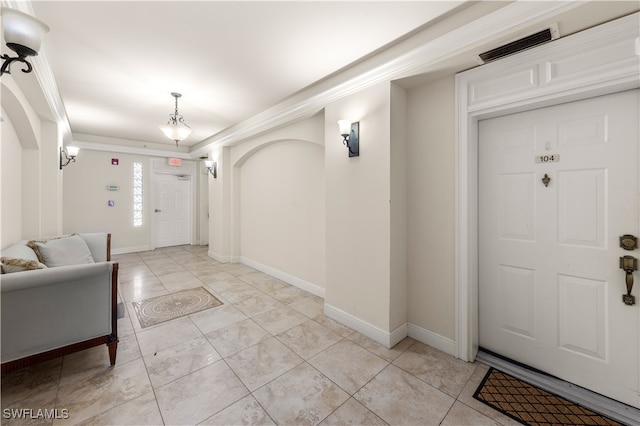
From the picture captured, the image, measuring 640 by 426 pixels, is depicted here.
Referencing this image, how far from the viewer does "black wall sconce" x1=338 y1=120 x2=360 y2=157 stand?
2584mm

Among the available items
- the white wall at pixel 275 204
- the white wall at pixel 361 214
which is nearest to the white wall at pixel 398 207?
the white wall at pixel 361 214

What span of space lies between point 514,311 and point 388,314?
3.44ft

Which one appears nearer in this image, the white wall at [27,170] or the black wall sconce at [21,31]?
the black wall sconce at [21,31]

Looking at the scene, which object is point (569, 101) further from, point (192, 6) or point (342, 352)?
point (192, 6)

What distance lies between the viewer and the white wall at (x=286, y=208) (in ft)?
12.1

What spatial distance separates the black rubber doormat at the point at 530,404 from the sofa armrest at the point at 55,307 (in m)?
2.95

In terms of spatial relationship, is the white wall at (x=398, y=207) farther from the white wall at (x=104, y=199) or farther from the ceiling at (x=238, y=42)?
the white wall at (x=104, y=199)

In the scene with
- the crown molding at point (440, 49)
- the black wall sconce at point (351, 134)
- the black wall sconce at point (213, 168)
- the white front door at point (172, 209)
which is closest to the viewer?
the crown molding at point (440, 49)

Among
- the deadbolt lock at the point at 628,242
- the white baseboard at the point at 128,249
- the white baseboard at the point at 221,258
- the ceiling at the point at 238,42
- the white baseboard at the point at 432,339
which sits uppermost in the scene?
the ceiling at the point at 238,42

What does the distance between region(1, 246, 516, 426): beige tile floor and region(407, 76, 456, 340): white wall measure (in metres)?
0.40

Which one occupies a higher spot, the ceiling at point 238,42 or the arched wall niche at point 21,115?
the ceiling at point 238,42

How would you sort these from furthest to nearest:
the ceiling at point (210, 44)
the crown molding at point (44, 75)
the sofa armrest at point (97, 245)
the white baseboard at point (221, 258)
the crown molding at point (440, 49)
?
1. the white baseboard at point (221, 258)
2. the sofa armrest at point (97, 245)
3. the ceiling at point (210, 44)
4. the crown molding at point (44, 75)
5. the crown molding at point (440, 49)

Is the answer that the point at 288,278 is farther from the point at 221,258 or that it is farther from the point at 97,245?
the point at 97,245

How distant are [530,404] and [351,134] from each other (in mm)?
2580
